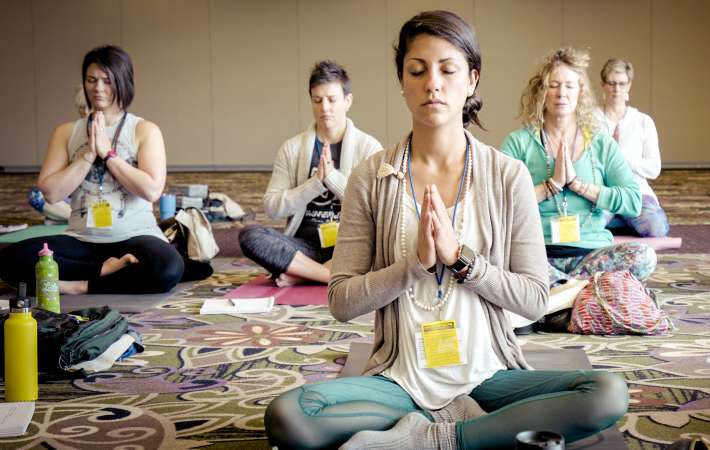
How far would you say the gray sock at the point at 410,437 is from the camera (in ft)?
6.18

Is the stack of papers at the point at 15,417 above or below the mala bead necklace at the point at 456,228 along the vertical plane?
below

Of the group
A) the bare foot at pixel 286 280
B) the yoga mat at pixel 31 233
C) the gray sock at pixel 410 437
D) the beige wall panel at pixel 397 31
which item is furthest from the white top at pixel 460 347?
the beige wall panel at pixel 397 31

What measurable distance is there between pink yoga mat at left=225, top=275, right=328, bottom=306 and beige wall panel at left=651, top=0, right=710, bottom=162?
6.96 meters

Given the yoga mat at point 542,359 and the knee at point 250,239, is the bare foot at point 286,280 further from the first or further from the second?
the yoga mat at point 542,359

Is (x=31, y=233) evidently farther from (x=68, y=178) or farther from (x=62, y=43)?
(x=62, y=43)

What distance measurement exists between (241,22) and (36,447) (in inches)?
346

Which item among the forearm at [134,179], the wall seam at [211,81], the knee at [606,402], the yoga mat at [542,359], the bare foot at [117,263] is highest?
the wall seam at [211,81]

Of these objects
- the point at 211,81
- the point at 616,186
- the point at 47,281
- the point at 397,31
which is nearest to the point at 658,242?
the point at 616,186

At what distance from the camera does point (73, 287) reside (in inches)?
176

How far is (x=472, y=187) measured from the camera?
2.12 metres

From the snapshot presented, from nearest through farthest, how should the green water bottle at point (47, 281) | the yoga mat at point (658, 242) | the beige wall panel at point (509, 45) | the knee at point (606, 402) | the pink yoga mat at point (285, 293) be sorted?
the knee at point (606, 402) < the green water bottle at point (47, 281) < the pink yoga mat at point (285, 293) < the yoga mat at point (658, 242) < the beige wall panel at point (509, 45)

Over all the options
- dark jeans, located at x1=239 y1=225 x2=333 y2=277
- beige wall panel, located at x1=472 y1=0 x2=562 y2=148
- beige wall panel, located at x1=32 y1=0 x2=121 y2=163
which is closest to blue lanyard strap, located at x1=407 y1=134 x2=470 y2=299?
dark jeans, located at x1=239 y1=225 x2=333 y2=277

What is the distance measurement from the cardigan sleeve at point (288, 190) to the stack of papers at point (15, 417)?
6.90 feet

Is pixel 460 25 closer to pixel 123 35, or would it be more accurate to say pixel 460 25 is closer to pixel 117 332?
pixel 117 332
